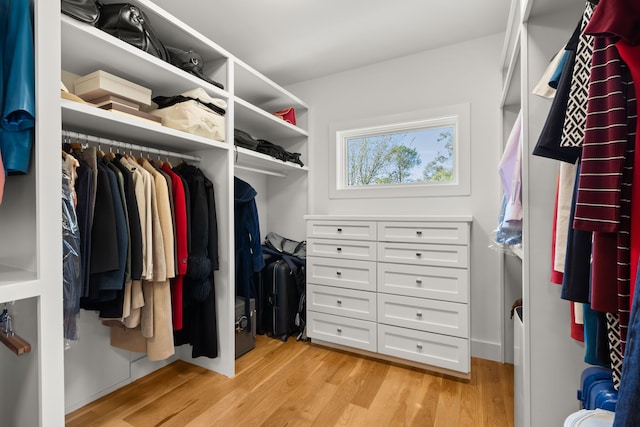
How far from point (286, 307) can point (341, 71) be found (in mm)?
2186

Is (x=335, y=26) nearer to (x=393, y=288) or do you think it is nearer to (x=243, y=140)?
(x=243, y=140)

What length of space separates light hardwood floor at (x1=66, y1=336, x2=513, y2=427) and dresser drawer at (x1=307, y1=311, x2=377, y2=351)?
14 centimetres

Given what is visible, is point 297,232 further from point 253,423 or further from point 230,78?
point 253,423

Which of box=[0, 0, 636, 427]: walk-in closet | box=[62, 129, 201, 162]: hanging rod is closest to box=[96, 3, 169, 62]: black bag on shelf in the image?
box=[0, 0, 636, 427]: walk-in closet

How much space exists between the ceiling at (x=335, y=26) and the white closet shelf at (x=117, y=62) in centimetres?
53

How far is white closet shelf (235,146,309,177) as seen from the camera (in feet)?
7.63

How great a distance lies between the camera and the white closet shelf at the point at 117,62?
132 centimetres

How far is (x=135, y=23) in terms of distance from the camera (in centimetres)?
147

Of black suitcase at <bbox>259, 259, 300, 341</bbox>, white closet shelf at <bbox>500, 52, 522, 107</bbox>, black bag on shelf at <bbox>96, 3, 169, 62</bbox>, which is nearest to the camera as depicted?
black bag on shelf at <bbox>96, 3, 169, 62</bbox>

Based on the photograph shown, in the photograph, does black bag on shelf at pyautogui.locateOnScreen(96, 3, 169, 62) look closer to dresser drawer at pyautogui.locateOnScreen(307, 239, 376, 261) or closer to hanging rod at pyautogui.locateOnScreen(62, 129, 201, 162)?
hanging rod at pyautogui.locateOnScreen(62, 129, 201, 162)

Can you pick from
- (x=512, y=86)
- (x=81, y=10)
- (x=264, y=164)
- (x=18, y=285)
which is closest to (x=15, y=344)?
(x=18, y=285)

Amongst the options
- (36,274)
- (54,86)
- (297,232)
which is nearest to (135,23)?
(54,86)

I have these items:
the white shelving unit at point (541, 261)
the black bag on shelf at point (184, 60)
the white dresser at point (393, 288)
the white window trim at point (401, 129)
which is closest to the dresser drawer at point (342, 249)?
the white dresser at point (393, 288)

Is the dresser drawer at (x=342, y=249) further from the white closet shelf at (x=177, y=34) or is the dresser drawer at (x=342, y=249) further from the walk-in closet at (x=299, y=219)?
the white closet shelf at (x=177, y=34)
